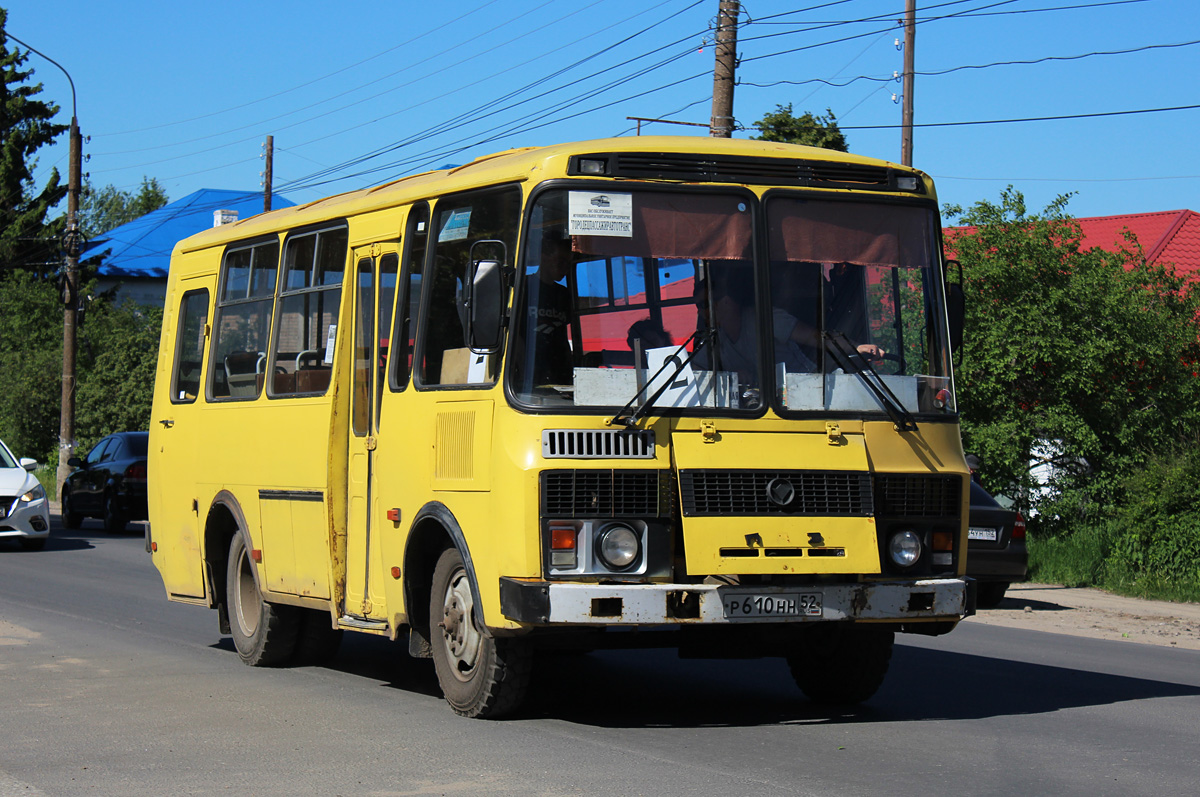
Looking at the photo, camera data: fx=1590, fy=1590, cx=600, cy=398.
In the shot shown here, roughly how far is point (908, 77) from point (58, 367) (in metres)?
30.7

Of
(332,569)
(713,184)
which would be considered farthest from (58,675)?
(713,184)

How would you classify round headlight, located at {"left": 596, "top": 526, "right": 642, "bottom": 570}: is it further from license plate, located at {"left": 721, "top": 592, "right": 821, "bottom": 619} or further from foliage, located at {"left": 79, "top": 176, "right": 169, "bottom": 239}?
foliage, located at {"left": 79, "top": 176, "right": 169, "bottom": 239}

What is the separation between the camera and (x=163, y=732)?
805 cm

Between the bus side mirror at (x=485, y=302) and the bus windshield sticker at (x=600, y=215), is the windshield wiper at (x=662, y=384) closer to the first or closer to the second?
the bus windshield sticker at (x=600, y=215)

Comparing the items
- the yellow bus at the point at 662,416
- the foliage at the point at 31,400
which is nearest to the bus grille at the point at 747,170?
the yellow bus at the point at 662,416

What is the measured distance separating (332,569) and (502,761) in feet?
9.76

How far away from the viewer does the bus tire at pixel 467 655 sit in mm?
8055

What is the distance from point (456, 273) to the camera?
8.72 meters

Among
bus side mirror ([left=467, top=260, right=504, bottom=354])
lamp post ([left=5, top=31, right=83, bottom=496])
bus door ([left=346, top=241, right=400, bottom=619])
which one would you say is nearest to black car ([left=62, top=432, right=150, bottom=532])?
lamp post ([left=5, top=31, right=83, bottom=496])

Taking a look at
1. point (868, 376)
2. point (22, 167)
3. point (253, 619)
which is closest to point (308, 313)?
point (253, 619)

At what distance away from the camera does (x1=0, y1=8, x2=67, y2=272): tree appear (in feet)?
216

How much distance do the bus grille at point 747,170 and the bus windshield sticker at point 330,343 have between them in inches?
104

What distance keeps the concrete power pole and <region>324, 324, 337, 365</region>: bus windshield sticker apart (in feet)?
87.2

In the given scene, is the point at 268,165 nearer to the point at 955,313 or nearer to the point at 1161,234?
the point at 1161,234
